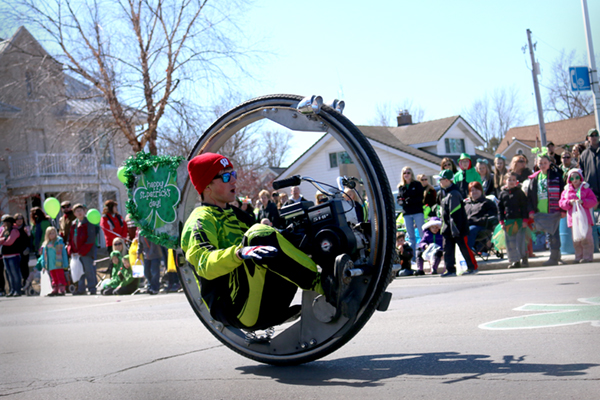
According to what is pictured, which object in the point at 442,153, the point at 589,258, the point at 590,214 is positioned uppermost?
the point at 442,153

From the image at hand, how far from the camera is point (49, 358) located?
582 cm

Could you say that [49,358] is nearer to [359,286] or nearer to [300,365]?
[300,365]

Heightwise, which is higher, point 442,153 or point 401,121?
point 401,121

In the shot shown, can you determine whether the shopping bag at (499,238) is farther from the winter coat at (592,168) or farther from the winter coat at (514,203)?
the winter coat at (592,168)

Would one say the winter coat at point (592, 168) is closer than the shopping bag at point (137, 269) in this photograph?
Yes

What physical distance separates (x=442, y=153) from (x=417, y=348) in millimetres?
36473

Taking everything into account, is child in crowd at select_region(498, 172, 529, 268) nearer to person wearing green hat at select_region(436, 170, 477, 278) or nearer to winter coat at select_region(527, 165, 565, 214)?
winter coat at select_region(527, 165, 565, 214)

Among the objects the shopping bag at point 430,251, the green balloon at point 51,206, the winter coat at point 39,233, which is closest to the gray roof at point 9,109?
the green balloon at point 51,206

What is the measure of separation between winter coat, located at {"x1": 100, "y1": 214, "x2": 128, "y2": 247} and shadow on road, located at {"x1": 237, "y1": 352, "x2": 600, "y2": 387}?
1126 cm

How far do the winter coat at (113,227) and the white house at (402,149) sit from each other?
17088mm

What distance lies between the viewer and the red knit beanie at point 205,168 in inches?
173

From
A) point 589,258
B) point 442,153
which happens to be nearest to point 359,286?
point 589,258

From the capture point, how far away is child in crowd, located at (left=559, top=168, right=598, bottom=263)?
11.1 meters

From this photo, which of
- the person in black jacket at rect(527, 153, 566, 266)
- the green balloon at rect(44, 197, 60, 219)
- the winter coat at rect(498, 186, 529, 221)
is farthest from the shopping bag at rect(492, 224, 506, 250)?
the green balloon at rect(44, 197, 60, 219)
